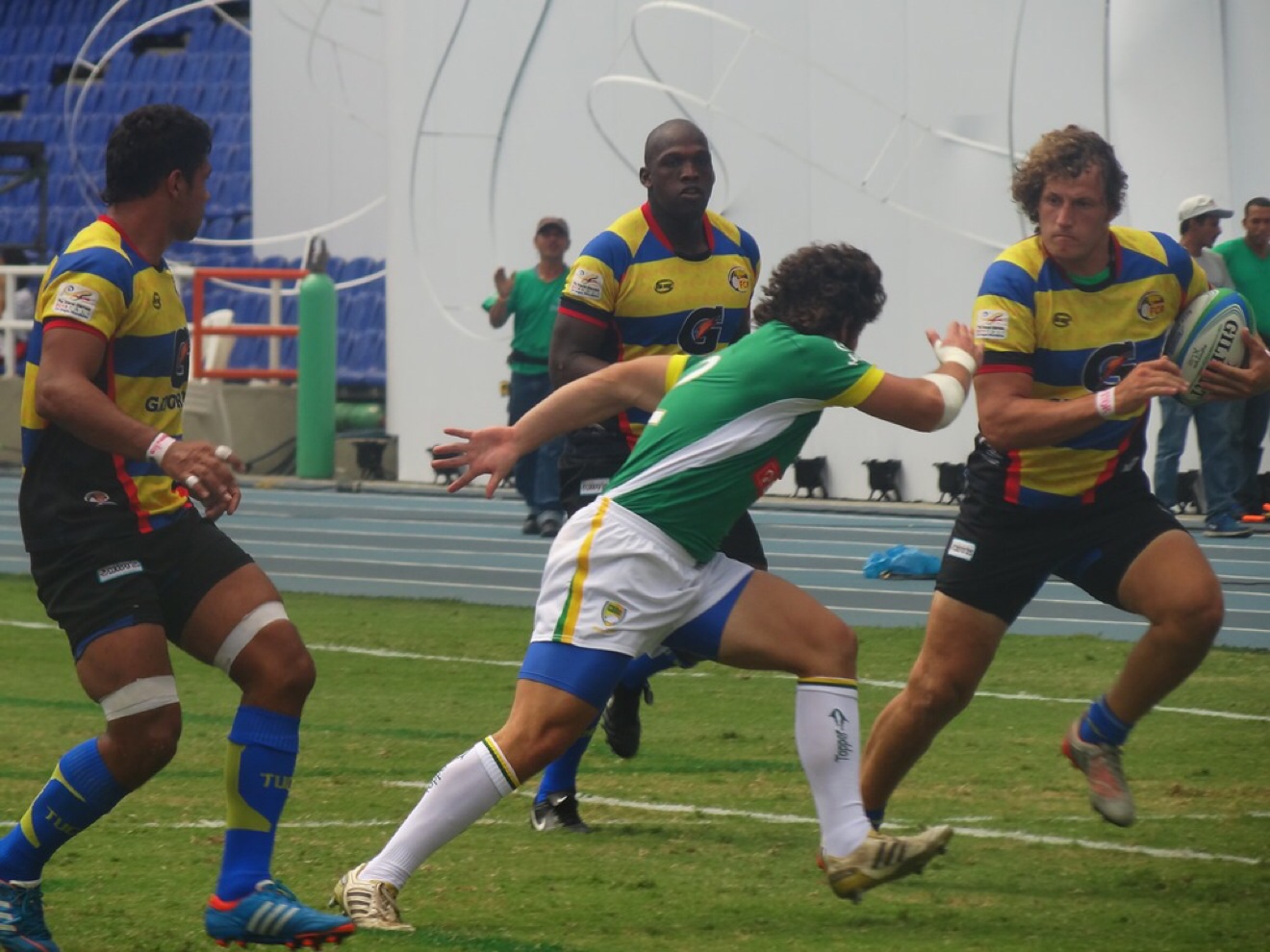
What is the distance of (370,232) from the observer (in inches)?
1110

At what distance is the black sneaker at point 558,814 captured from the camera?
684cm

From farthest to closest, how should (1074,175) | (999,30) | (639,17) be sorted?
(639,17)
(999,30)
(1074,175)

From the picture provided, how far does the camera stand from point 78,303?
201 inches

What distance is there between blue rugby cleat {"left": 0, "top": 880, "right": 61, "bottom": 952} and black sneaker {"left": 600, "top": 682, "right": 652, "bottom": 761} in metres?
2.59

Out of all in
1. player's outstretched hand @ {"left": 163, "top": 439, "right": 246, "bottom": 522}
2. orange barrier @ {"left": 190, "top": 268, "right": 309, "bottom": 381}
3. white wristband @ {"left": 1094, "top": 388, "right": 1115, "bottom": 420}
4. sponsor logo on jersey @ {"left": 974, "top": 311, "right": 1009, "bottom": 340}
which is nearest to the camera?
player's outstretched hand @ {"left": 163, "top": 439, "right": 246, "bottom": 522}

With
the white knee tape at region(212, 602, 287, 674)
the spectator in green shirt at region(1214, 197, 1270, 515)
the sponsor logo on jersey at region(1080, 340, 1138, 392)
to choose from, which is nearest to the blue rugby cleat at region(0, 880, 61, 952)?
the white knee tape at region(212, 602, 287, 674)

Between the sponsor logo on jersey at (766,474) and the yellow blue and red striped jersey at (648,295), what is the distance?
5.76 feet

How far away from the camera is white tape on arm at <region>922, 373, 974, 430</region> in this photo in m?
5.54

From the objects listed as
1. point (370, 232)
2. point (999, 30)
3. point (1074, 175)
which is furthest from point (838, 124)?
point (1074, 175)

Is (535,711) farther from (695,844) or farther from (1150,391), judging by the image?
(1150,391)

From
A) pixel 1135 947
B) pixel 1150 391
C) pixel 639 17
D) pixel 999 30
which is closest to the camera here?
pixel 1135 947

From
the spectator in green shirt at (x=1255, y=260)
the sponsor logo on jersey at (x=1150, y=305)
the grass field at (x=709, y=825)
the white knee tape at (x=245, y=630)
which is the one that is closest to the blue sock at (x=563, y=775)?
the grass field at (x=709, y=825)

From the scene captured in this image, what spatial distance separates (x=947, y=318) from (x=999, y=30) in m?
2.49

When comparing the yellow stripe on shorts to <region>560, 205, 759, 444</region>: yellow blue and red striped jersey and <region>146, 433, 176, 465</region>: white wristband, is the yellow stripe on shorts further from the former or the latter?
<region>560, 205, 759, 444</region>: yellow blue and red striped jersey
